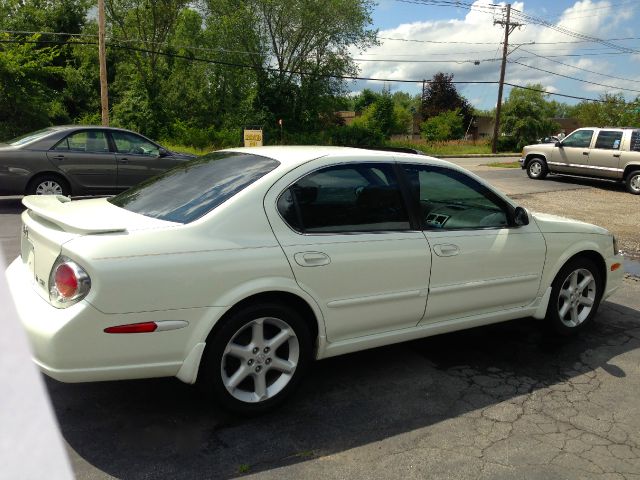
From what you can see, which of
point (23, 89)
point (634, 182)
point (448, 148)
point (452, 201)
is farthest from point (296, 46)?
point (452, 201)

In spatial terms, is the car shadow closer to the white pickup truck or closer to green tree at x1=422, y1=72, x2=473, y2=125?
the white pickup truck

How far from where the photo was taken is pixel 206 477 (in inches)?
104

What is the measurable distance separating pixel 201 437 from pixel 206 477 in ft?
1.20

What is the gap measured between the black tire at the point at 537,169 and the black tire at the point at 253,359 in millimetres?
17183

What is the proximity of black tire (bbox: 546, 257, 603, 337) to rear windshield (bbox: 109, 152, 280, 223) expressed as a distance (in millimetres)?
2592

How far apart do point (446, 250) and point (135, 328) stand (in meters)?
2.06

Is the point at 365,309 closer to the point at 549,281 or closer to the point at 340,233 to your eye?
the point at 340,233

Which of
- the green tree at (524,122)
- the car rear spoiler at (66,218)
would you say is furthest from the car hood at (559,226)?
the green tree at (524,122)

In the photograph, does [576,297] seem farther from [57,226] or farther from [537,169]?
[537,169]

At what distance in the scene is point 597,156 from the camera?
1678cm

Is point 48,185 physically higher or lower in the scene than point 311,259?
lower

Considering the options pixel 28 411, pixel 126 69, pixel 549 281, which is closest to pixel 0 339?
pixel 28 411

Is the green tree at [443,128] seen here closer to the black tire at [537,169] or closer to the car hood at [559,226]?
the black tire at [537,169]

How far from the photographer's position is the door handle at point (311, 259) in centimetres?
319
